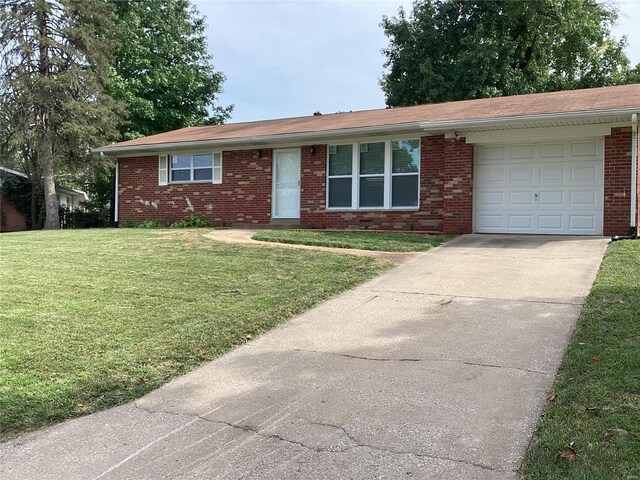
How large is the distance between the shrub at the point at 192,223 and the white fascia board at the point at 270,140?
2.18 meters

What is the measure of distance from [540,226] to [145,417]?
10313 millimetres

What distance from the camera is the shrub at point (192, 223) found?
16.3m

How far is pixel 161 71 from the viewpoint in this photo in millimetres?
29906

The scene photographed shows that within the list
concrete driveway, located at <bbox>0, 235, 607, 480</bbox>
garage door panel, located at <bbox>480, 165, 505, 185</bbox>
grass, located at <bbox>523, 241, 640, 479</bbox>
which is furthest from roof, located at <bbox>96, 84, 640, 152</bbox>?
grass, located at <bbox>523, 241, 640, 479</bbox>

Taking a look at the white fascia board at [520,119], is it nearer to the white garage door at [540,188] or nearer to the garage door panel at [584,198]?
the white garage door at [540,188]

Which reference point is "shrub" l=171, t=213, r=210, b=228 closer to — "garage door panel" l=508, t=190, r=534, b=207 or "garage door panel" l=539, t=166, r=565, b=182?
"garage door panel" l=508, t=190, r=534, b=207

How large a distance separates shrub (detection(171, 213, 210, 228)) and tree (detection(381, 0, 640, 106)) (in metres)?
14.3

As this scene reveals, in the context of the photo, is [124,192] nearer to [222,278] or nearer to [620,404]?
[222,278]

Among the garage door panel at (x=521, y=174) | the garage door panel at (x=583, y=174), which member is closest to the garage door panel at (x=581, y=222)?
the garage door panel at (x=583, y=174)

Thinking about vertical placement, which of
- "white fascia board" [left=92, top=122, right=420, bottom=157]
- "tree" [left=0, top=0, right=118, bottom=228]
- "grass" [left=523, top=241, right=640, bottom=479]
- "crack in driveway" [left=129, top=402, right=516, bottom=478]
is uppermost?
"tree" [left=0, top=0, right=118, bottom=228]

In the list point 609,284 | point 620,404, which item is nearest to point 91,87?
point 609,284

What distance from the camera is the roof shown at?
1098 cm

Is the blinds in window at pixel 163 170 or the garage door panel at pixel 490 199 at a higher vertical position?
the blinds in window at pixel 163 170

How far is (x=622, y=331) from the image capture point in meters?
4.73
